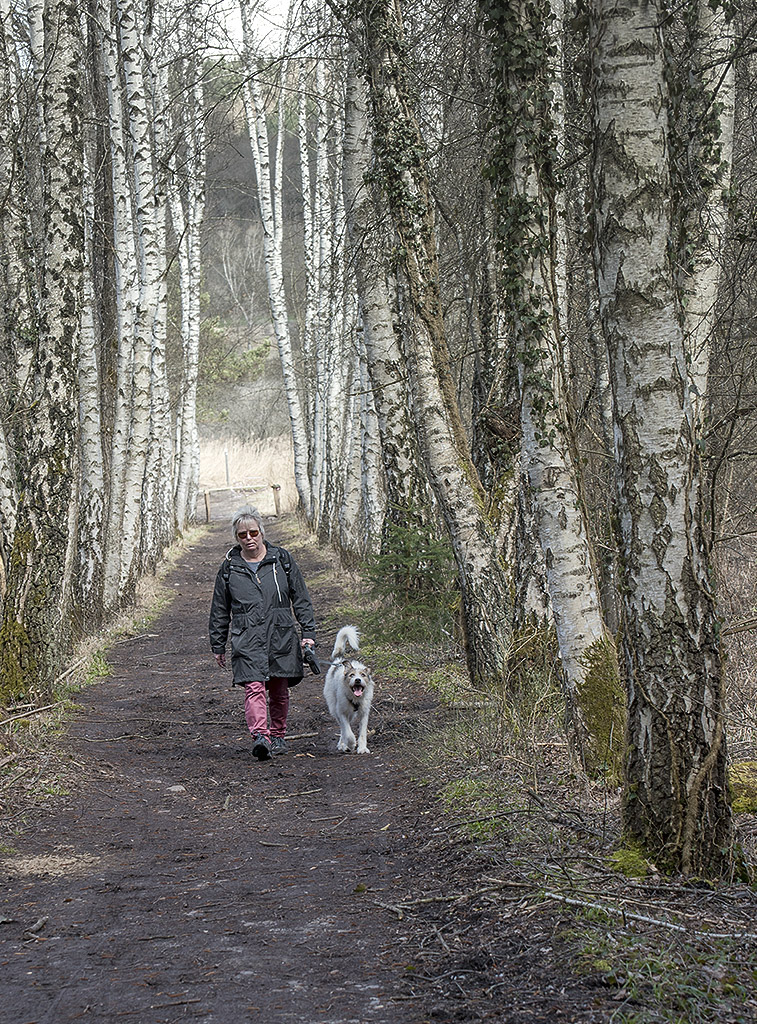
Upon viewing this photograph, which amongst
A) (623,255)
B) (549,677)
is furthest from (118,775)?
(623,255)

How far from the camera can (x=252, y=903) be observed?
16.3 ft

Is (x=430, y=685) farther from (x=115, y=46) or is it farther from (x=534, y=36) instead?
(x=115, y=46)

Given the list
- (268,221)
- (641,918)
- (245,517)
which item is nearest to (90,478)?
(245,517)

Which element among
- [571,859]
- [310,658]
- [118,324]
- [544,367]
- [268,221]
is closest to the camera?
[571,859]

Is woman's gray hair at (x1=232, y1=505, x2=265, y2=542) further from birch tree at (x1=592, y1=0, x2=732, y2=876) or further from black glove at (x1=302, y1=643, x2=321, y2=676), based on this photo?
birch tree at (x1=592, y1=0, x2=732, y2=876)

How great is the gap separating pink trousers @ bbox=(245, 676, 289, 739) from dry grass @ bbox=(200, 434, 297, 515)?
1370 inches

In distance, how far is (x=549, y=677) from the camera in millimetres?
7711

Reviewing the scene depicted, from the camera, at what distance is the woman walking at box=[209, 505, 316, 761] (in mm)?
8391

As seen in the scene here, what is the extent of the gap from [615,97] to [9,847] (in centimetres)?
508

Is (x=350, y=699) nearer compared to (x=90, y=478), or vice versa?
(x=350, y=699)

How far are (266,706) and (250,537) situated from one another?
1.45 meters

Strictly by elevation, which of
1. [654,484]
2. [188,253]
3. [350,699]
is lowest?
[350,699]

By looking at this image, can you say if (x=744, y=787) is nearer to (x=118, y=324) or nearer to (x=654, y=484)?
(x=654, y=484)

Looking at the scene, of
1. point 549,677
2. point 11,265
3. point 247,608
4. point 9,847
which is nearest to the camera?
point 9,847
